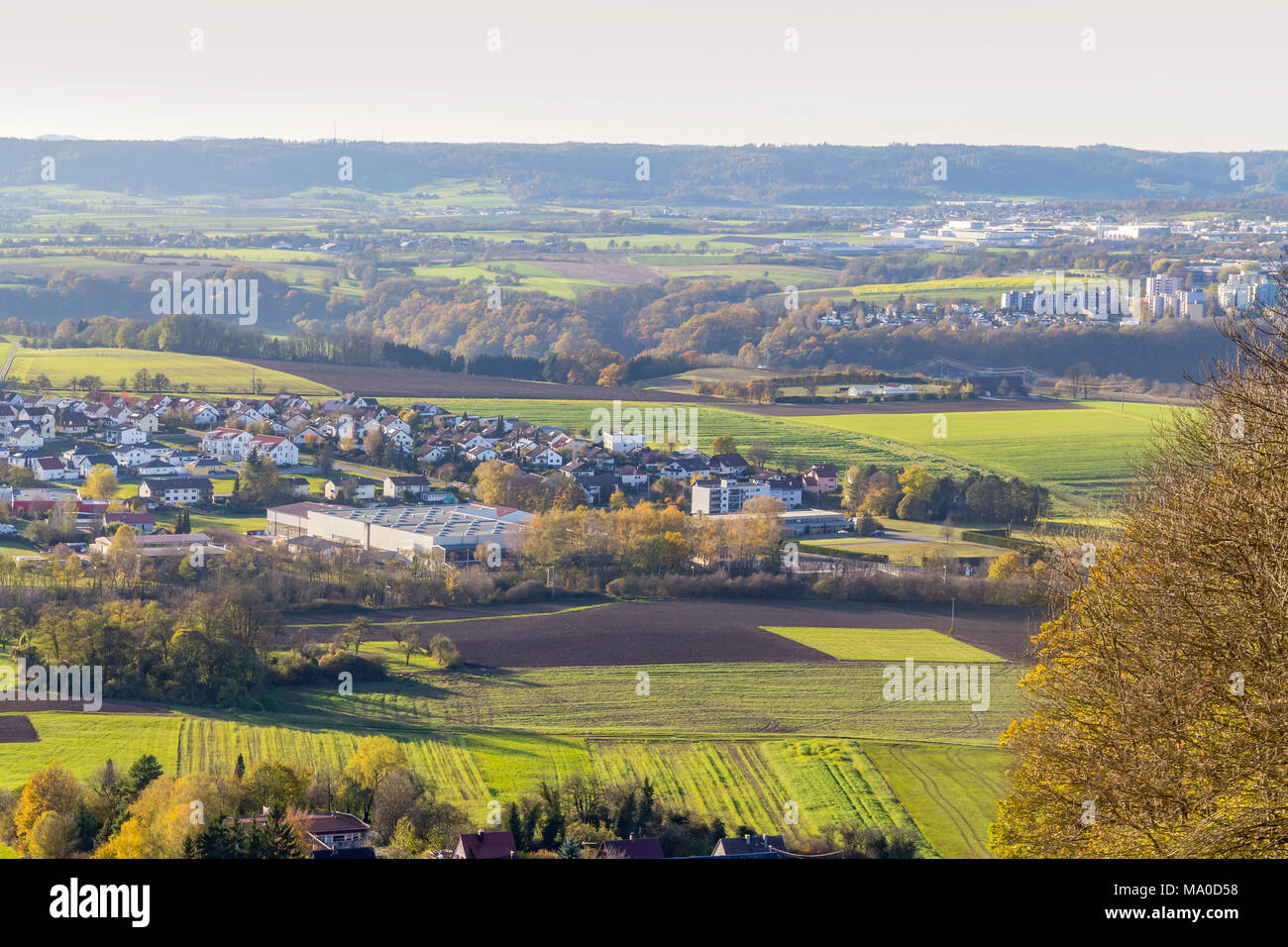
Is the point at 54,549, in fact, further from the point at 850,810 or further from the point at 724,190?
the point at 724,190

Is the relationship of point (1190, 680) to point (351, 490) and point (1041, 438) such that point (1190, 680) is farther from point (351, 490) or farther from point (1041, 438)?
point (1041, 438)

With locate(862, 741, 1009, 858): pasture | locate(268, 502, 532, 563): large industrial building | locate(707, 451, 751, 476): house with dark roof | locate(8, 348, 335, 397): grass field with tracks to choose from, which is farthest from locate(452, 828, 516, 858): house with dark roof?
locate(8, 348, 335, 397): grass field with tracks

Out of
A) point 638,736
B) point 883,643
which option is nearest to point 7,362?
point 883,643

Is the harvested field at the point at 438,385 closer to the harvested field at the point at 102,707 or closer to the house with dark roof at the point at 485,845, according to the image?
the harvested field at the point at 102,707

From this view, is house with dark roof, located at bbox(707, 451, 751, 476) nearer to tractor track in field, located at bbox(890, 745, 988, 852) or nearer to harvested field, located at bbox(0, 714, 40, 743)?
tractor track in field, located at bbox(890, 745, 988, 852)

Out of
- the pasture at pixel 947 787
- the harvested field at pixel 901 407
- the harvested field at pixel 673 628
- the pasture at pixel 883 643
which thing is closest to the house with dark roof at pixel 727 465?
the harvested field at pixel 901 407
